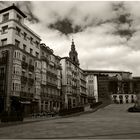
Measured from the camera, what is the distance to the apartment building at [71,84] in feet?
215

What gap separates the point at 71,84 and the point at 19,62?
3093cm

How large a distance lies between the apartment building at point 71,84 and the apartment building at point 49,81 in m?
4.71

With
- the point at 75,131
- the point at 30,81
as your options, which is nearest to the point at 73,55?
the point at 30,81

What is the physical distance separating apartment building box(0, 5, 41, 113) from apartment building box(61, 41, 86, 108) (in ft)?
60.9

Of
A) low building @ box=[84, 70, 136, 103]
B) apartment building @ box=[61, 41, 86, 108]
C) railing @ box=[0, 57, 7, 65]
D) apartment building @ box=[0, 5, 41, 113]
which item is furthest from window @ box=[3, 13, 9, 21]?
low building @ box=[84, 70, 136, 103]

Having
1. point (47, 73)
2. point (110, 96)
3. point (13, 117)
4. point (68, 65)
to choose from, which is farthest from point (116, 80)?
point (13, 117)

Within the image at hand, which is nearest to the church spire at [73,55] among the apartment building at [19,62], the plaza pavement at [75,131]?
the apartment building at [19,62]

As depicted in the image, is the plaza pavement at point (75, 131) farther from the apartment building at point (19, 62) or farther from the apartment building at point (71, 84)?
the apartment building at point (71, 84)

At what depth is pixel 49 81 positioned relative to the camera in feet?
176

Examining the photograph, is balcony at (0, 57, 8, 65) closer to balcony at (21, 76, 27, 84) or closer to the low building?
balcony at (21, 76, 27, 84)

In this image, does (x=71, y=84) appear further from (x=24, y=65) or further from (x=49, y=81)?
(x=24, y=65)

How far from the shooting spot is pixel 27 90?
4334 cm

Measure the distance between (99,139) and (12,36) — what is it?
33143 millimetres

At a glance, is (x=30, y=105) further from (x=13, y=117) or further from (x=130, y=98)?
(x=130, y=98)
